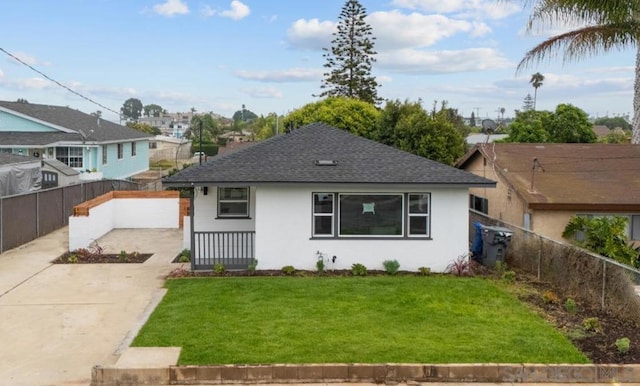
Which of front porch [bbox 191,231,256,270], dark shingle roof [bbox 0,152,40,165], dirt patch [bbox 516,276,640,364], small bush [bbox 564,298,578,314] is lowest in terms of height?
dirt patch [bbox 516,276,640,364]

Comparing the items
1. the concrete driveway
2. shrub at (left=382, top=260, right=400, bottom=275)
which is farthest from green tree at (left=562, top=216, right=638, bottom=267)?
the concrete driveway

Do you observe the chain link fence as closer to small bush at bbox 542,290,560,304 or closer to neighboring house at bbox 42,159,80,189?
small bush at bbox 542,290,560,304

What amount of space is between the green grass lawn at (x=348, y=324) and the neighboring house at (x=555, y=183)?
14.9 ft

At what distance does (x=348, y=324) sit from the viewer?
30.7ft

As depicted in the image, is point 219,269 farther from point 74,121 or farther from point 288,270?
point 74,121

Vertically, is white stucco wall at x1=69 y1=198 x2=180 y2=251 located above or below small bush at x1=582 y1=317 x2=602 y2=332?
above

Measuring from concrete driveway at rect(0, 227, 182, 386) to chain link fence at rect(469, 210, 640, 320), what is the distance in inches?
319

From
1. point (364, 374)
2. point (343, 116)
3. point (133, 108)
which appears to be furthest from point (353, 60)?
point (133, 108)

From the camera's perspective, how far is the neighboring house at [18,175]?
2056cm

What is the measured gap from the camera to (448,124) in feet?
79.7

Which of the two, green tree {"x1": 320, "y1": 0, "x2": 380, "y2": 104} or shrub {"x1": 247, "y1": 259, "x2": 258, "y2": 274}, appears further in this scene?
green tree {"x1": 320, "y1": 0, "x2": 380, "y2": 104}

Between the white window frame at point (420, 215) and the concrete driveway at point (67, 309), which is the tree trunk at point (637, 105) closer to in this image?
the white window frame at point (420, 215)

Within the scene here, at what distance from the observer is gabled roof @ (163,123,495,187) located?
525 inches

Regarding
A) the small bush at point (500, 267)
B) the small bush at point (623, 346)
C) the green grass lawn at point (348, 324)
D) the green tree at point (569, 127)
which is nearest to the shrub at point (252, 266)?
the green grass lawn at point (348, 324)
